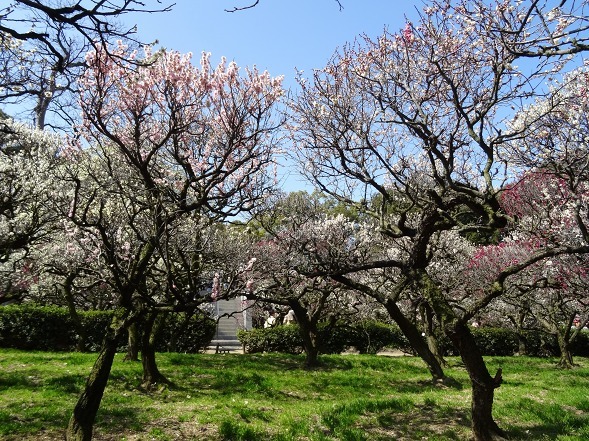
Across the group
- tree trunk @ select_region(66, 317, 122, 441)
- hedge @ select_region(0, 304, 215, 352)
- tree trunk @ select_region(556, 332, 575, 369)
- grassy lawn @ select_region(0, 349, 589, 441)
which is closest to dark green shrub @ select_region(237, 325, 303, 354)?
hedge @ select_region(0, 304, 215, 352)

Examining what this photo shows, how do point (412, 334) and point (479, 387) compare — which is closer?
point (479, 387)

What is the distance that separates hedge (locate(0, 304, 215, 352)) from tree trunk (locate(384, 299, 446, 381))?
7.16 metres

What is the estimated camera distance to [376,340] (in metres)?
20.9

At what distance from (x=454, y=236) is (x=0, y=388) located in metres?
16.2

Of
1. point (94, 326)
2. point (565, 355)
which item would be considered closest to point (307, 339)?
point (94, 326)

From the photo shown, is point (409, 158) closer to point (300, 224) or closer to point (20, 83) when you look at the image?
point (300, 224)

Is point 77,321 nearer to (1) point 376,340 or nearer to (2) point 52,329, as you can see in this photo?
(2) point 52,329

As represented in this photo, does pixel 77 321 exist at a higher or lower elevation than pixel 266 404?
higher

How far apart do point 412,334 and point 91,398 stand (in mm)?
6204

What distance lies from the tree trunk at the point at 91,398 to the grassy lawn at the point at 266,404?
0.69 m

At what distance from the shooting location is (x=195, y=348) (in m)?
17.4

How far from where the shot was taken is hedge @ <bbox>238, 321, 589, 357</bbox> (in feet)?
61.8

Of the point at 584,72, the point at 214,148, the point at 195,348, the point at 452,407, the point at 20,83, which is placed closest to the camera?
the point at 20,83

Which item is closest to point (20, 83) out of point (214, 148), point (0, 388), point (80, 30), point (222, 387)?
point (80, 30)
